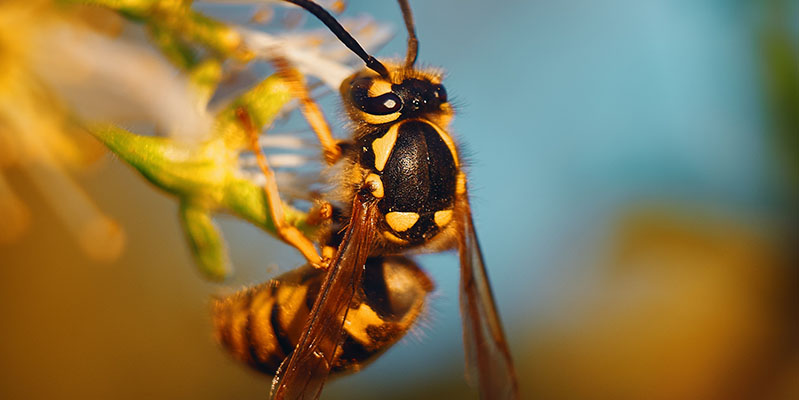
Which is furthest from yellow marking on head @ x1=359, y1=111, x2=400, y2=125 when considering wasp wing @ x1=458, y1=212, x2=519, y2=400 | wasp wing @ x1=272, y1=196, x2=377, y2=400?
wasp wing @ x1=458, y1=212, x2=519, y2=400

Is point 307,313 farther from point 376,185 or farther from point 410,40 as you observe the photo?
point 410,40

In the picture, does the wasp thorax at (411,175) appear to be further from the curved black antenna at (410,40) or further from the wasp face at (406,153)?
the curved black antenna at (410,40)

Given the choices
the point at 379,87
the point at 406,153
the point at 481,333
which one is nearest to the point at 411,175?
the point at 406,153

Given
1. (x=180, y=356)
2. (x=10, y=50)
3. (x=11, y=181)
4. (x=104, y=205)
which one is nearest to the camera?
(x=10, y=50)

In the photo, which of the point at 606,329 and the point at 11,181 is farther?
the point at 606,329

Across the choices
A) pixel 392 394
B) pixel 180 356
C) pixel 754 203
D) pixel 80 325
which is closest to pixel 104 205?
pixel 80 325

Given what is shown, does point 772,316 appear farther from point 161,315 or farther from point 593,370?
point 161,315

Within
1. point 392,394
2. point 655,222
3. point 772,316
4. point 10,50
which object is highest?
point 10,50
